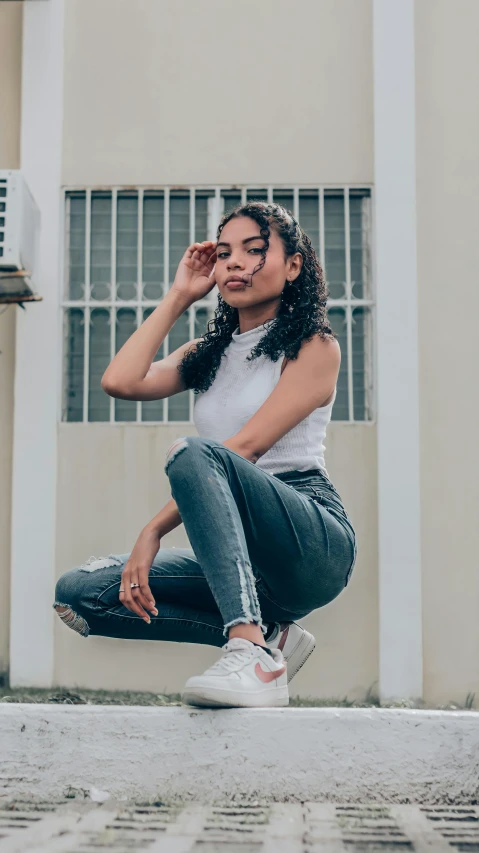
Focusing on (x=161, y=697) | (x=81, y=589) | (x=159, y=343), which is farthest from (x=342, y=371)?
(x=81, y=589)

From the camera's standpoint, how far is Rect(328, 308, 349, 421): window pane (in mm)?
5602

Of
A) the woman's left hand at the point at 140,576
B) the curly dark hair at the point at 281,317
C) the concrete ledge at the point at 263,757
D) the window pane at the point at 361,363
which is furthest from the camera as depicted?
the window pane at the point at 361,363

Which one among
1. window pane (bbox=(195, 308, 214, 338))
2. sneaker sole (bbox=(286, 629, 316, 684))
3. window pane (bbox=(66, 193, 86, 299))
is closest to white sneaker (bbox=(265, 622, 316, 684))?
sneaker sole (bbox=(286, 629, 316, 684))

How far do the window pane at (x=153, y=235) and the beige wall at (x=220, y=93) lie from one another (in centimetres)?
14

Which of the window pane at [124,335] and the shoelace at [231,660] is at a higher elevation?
the window pane at [124,335]

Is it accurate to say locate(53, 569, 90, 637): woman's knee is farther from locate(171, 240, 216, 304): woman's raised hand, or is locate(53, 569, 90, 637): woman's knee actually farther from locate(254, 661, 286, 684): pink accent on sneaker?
locate(171, 240, 216, 304): woman's raised hand

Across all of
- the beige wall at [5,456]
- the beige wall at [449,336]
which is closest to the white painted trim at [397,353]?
the beige wall at [449,336]

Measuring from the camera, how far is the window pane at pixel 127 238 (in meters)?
5.72

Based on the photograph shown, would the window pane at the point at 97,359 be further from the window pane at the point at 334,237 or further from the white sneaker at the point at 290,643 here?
the white sneaker at the point at 290,643

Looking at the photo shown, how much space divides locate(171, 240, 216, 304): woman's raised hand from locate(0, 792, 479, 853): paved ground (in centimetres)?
131

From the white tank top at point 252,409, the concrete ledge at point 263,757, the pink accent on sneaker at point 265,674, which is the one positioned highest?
the white tank top at point 252,409

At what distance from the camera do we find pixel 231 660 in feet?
7.05

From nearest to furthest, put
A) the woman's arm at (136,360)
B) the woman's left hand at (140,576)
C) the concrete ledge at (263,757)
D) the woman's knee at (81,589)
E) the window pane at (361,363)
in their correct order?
1. the concrete ledge at (263,757)
2. the woman's left hand at (140,576)
3. the woman's knee at (81,589)
4. the woman's arm at (136,360)
5. the window pane at (361,363)

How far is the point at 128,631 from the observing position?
2.53 meters
